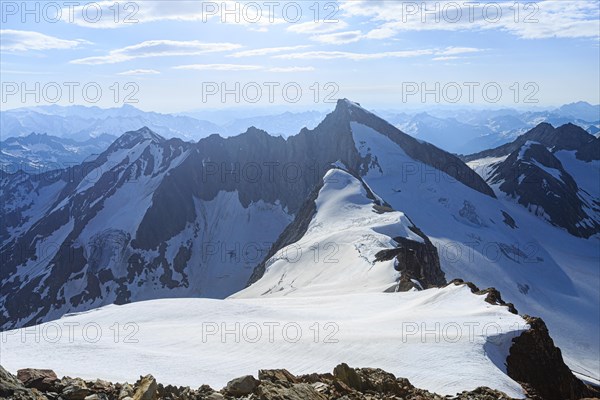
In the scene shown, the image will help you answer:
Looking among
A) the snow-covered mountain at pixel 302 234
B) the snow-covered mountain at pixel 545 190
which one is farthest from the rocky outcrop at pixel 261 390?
the snow-covered mountain at pixel 545 190

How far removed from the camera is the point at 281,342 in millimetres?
27969

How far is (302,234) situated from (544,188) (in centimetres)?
10642

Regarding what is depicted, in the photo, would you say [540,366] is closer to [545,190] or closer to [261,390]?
[261,390]

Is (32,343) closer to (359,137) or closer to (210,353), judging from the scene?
(210,353)

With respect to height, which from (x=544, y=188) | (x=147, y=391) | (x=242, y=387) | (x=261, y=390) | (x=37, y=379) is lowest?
(x=544, y=188)

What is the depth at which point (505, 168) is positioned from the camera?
17750 cm

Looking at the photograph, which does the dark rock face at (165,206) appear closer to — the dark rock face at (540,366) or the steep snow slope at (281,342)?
the steep snow slope at (281,342)

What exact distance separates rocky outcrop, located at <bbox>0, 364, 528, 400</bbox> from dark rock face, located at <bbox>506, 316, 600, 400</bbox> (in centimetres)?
725

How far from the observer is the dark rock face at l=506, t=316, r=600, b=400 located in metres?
25.0

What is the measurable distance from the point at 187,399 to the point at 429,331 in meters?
16.9

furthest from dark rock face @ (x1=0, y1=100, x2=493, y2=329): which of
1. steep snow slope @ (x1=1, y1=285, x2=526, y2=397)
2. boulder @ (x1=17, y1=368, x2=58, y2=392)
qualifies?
boulder @ (x1=17, y1=368, x2=58, y2=392)

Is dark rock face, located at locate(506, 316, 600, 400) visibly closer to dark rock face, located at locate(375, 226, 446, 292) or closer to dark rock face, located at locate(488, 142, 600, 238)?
dark rock face, located at locate(375, 226, 446, 292)

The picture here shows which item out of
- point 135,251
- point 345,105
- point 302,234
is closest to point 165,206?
point 135,251

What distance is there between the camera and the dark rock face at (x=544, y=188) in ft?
491
